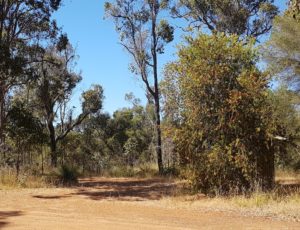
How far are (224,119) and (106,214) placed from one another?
546cm

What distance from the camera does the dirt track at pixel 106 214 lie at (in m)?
10.0

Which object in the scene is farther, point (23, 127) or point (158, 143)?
point (158, 143)

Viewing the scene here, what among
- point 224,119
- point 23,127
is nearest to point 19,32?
point 23,127

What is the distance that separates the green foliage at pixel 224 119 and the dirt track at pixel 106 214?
6.88 feet

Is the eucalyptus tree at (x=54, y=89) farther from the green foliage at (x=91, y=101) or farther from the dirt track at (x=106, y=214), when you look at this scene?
the dirt track at (x=106, y=214)

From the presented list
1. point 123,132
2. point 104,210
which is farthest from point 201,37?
point 123,132

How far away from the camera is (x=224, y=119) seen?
49.9 ft

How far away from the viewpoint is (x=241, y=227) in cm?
993

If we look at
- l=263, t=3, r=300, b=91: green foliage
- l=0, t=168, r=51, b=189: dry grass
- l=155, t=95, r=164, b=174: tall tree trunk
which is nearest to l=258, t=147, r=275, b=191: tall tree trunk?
l=263, t=3, r=300, b=91: green foliage

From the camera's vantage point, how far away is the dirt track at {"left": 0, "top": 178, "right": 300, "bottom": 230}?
32.9ft

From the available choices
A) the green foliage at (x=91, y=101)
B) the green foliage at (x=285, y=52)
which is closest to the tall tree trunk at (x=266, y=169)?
the green foliage at (x=285, y=52)

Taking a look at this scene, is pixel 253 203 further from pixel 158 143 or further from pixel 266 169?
pixel 158 143

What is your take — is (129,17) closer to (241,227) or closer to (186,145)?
(186,145)

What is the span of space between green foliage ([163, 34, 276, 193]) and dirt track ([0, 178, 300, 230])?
2.10 meters
